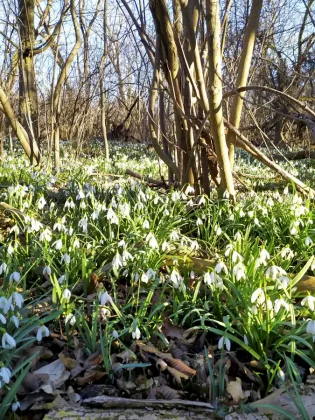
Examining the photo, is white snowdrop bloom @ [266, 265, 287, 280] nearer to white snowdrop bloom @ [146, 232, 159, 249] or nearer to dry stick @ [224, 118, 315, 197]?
white snowdrop bloom @ [146, 232, 159, 249]

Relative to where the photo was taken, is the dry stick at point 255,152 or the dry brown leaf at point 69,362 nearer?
the dry brown leaf at point 69,362

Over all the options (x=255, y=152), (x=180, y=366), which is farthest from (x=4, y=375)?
(x=255, y=152)

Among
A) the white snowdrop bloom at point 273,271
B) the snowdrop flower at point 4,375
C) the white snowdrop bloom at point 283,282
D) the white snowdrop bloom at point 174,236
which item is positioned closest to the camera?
the snowdrop flower at point 4,375

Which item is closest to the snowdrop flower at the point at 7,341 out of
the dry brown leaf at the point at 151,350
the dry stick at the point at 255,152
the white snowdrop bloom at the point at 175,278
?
the dry brown leaf at the point at 151,350

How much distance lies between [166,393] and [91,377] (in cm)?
33

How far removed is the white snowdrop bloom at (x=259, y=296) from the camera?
6.57ft

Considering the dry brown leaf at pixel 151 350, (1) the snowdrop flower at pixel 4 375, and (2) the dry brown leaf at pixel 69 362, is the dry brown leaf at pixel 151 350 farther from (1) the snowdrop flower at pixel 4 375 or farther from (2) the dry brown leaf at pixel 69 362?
(1) the snowdrop flower at pixel 4 375

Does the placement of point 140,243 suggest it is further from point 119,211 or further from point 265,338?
point 265,338

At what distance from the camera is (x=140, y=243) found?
3158mm

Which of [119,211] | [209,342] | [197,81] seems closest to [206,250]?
[119,211]

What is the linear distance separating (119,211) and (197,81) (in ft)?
4.52

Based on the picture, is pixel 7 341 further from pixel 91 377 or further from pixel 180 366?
pixel 180 366

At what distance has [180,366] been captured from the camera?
1954mm

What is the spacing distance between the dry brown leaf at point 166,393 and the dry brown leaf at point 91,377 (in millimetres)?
246
